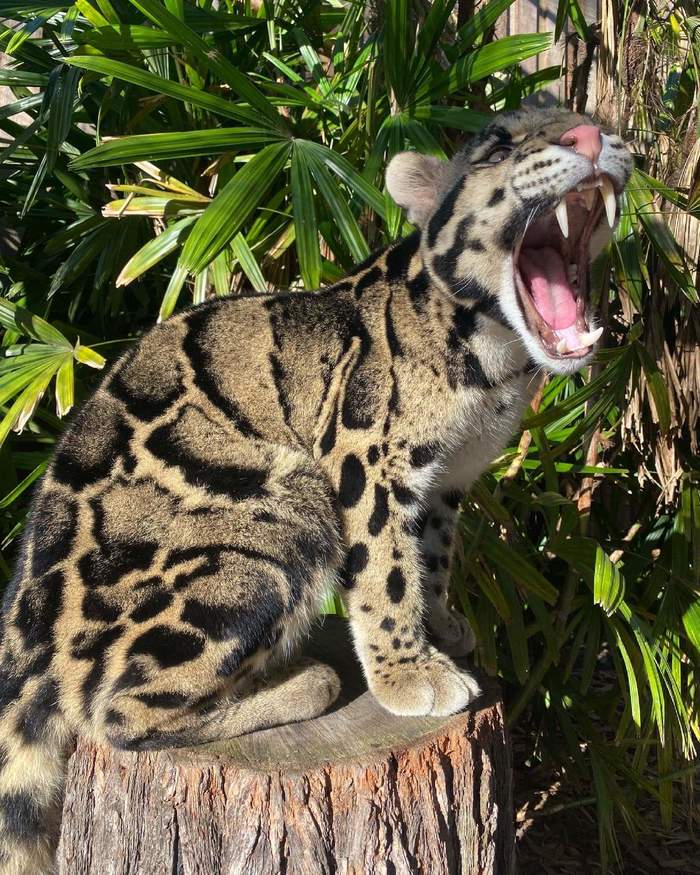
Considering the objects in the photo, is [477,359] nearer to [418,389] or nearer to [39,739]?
[418,389]

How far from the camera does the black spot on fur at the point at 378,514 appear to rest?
3.20 m

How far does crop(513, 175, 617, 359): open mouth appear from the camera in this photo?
3.15m

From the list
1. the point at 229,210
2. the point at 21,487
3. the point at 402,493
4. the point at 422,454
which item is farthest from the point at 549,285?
the point at 21,487

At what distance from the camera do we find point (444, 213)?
11.1ft

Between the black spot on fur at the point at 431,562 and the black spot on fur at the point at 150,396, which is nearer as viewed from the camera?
the black spot on fur at the point at 150,396

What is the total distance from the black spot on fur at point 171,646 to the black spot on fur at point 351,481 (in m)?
0.67

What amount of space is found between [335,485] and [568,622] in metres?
2.94

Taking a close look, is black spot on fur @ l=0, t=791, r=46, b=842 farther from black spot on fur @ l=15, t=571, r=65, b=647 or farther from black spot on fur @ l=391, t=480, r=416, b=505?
black spot on fur @ l=391, t=480, r=416, b=505

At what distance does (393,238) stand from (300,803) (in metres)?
2.51

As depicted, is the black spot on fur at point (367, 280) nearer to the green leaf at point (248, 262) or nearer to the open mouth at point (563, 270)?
the open mouth at point (563, 270)

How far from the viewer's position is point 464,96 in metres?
5.11

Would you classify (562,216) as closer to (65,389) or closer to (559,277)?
(559,277)

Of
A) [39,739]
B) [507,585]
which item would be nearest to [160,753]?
[39,739]

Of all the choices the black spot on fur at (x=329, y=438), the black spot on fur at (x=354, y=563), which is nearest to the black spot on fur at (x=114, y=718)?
the black spot on fur at (x=354, y=563)
